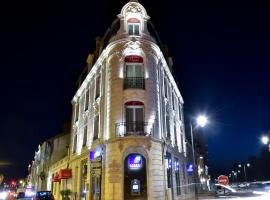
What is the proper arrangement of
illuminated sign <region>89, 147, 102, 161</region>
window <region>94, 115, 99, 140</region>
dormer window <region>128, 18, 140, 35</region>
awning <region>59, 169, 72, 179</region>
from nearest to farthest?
illuminated sign <region>89, 147, 102, 161</region> → dormer window <region>128, 18, 140, 35</region> → window <region>94, 115, 99, 140</region> → awning <region>59, 169, 72, 179</region>

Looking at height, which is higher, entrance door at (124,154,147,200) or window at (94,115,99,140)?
window at (94,115,99,140)

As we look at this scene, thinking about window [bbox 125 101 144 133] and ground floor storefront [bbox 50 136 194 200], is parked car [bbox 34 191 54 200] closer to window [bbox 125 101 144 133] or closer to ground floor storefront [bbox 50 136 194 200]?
ground floor storefront [bbox 50 136 194 200]

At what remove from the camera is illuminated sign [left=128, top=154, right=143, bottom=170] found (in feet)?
57.7

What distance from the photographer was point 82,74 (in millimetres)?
30531

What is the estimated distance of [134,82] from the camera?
774 inches

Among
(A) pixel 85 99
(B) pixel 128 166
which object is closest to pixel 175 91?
(A) pixel 85 99

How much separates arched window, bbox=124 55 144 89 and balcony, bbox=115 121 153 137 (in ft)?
9.59

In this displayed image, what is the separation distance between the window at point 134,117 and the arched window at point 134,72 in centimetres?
150

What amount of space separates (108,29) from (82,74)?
820 centimetres

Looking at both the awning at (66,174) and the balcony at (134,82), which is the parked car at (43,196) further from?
the balcony at (134,82)

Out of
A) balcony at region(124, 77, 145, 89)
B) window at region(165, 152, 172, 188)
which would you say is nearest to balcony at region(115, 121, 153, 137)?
balcony at region(124, 77, 145, 89)

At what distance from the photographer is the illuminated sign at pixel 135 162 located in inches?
693

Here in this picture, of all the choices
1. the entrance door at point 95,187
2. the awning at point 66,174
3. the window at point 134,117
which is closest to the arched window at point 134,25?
the window at point 134,117

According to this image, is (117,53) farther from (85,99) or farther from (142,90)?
(85,99)
